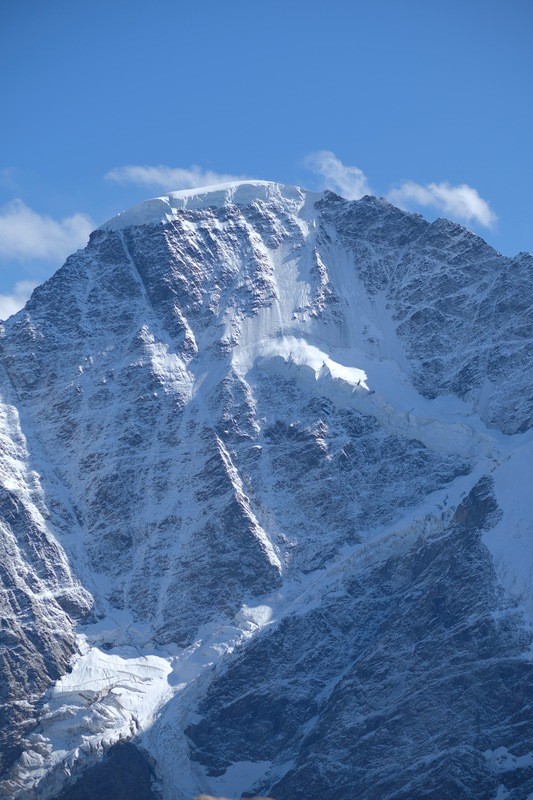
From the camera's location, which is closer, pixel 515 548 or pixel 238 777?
pixel 238 777

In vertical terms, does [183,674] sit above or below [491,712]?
above

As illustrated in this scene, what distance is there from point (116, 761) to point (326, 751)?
21.4 metres

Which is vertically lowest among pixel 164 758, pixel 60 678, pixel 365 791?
pixel 365 791

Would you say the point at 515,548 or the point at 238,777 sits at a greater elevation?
the point at 515,548

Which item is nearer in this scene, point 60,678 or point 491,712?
point 491,712

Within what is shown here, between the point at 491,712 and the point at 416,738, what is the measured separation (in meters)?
7.78

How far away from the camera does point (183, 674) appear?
197000 millimetres

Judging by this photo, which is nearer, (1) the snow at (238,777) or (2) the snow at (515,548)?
(1) the snow at (238,777)

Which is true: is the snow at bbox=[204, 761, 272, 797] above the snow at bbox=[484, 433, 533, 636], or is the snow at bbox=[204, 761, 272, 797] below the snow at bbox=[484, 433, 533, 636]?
below

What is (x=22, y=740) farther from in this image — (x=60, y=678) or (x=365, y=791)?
(x=365, y=791)

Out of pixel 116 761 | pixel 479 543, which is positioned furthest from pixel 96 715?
pixel 479 543

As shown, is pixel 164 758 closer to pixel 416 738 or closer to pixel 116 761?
pixel 116 761

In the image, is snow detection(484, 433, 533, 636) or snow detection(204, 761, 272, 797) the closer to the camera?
snow detection(204, 761, 272, 797)

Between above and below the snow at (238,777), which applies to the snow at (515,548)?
above
